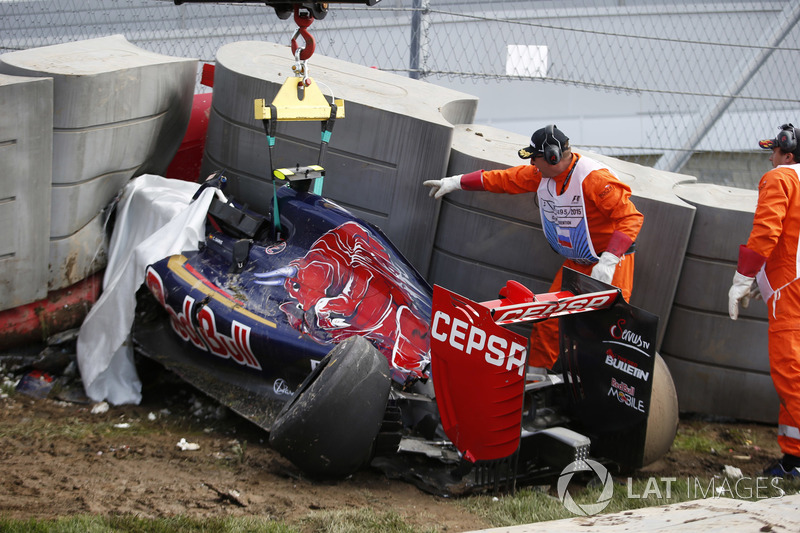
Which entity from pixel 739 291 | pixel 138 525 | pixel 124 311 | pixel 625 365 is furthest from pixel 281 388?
pixel 739 291

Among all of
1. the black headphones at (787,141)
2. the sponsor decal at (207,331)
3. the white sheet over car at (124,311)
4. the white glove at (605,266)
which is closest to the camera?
A: the sponsor decal at (207,331)

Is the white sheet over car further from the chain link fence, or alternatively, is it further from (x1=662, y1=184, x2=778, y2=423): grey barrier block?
(x1=662, y1=184, x2=778, y2=423): grey barrier block

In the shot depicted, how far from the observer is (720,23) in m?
8.45

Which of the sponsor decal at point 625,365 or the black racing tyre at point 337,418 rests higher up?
the sponsor decal at point 625,365

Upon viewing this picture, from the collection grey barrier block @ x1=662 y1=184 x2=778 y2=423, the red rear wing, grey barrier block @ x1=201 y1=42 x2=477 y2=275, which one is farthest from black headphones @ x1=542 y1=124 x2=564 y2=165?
grey barrier block @ x1=662 y1=184 x2=778 y2=423

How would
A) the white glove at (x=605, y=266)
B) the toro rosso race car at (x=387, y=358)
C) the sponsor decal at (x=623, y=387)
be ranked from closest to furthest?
the toro rosso race car at (x=387, y=358)
the sponsor decal at (x=623, y=387)
the white glove at (x=605, y=266)

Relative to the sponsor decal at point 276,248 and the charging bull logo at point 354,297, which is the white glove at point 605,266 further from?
the sponsor decal at point 276,248

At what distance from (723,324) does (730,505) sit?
89.6 inches

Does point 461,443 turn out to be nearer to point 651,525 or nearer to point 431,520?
point 431,520

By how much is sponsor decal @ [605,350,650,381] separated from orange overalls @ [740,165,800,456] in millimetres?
1020

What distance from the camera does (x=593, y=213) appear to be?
15.1ft

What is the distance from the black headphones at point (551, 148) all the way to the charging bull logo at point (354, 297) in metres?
1.00

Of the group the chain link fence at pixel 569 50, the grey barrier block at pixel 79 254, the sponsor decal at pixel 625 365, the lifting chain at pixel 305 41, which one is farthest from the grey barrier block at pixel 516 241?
the grey barrier block at pixel 79 254

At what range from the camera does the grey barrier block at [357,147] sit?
199 inches
